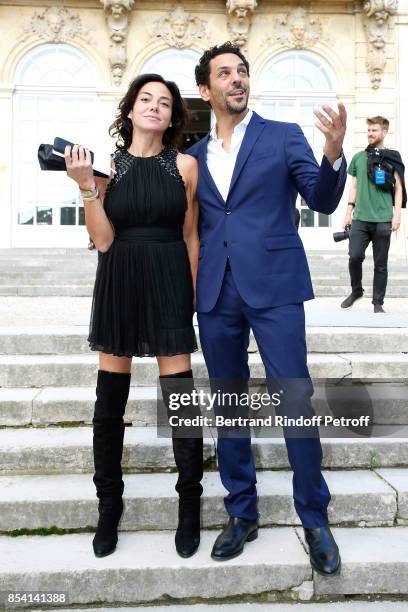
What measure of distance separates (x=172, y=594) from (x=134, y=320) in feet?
3.88

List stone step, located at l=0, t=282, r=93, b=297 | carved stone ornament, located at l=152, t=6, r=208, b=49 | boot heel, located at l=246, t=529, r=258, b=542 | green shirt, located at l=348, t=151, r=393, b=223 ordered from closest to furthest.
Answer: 1. boot heel, located at l=246, t=529, r=258, b=542
2. green shirt, located at l=348, t=151, r=393, b=223
3. stone step, located at l=0, t=282, r=93, b=297
4. carved stone ornament, located at l=152, t=6, r=208, b=49

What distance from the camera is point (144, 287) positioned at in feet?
8.05

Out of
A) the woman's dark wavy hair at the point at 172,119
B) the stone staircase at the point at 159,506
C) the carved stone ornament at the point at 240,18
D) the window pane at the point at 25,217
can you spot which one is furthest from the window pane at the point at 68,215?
the woman's dark wavy hair at the point at 172,119

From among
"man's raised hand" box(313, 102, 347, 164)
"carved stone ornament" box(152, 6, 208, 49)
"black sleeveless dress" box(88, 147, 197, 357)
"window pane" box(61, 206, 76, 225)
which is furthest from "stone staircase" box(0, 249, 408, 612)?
"carved stone ornament" box(152, 6, 208, 49)

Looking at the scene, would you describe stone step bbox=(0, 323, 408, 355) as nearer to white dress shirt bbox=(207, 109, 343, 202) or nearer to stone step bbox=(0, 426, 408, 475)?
stone step bbox=(0, 426, 408, 475)

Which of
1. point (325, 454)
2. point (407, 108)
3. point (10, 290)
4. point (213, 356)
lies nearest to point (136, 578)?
point (213, 356)

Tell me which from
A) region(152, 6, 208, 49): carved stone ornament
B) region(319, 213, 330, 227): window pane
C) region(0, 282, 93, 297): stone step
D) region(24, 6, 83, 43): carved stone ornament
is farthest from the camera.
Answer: region(319, 213, 330, 227): window pane

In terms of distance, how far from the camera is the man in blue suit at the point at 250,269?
93.7 inches

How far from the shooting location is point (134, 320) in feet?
8.11

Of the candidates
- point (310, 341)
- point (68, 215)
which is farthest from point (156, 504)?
point (68, 215)

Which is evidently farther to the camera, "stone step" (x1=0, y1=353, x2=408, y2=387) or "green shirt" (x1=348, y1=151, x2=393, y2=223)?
"green shirt" (x1=348, y1=151, x2=393, y2=223)

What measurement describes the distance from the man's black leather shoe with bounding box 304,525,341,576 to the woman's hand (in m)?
1.73

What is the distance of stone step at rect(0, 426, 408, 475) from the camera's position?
3.07m

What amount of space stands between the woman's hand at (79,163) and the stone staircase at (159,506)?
5.02ft
